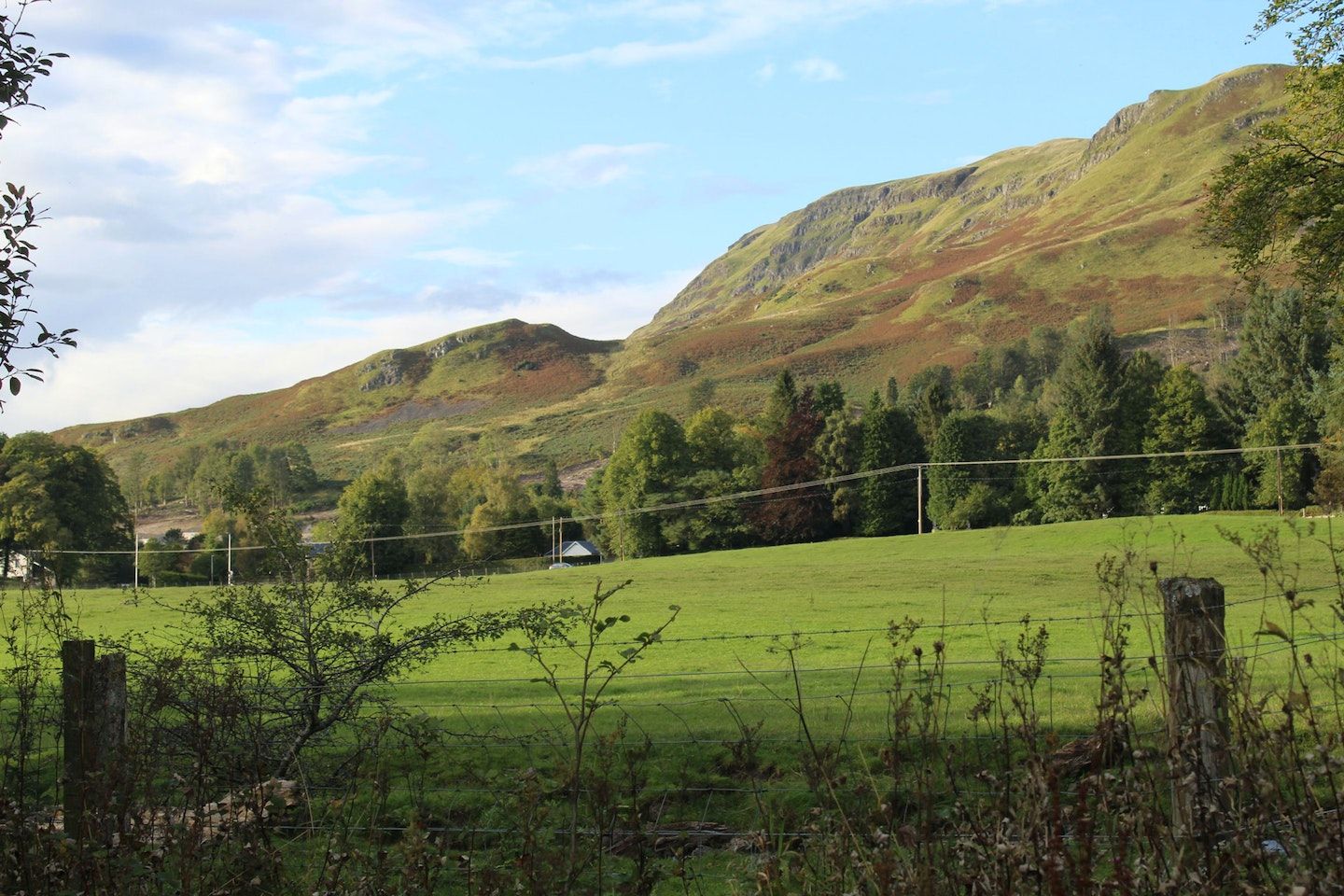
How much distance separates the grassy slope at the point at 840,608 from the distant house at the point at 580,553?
38.6m

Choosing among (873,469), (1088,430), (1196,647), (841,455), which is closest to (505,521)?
(841,455)

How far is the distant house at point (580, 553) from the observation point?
10107 cm

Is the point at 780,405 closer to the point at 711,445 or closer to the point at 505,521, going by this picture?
the point at 711,445

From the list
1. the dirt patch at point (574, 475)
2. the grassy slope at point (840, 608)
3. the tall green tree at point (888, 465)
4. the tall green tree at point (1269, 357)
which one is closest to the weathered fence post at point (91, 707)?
the grassy slope at point (840, 608)

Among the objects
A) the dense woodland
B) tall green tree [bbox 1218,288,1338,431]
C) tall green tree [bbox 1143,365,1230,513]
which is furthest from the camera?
tall green tree [bbox 1218,288,1338,431]

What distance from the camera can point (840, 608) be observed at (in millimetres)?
33594

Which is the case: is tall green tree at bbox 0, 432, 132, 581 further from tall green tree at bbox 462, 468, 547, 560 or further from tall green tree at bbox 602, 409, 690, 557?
tall green tree at bbox 602, 409, 690, 557

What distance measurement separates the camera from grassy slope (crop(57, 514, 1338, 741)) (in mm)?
13891

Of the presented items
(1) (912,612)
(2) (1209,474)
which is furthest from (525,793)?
(2) (1209,474)

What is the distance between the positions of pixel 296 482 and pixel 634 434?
8423cm

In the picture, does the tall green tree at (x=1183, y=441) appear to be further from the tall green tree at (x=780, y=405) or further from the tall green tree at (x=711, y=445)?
the tall green tree at (x=711, y=445)

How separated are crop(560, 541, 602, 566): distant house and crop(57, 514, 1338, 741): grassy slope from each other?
3861 cm

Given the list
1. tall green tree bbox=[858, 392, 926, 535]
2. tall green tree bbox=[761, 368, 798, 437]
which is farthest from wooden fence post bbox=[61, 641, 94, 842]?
tall green tree bbox=[761, 368, 798, 437]

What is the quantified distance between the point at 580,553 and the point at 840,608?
74.2m
